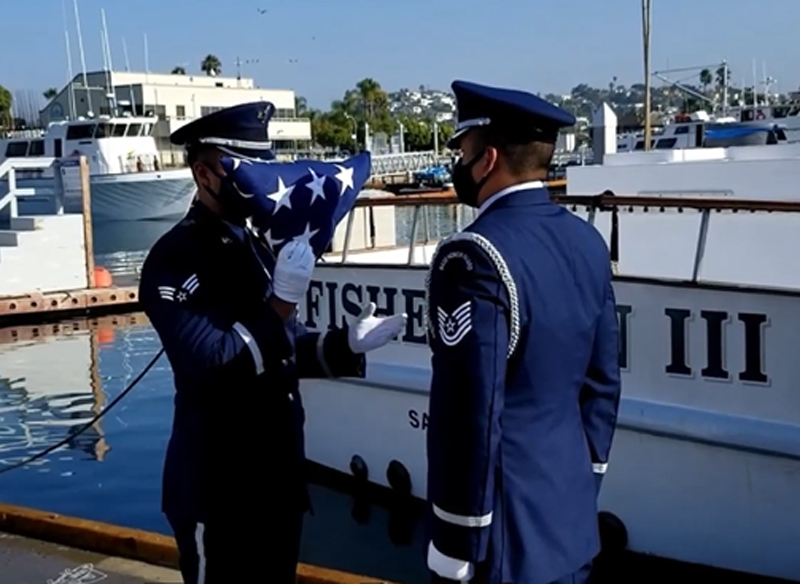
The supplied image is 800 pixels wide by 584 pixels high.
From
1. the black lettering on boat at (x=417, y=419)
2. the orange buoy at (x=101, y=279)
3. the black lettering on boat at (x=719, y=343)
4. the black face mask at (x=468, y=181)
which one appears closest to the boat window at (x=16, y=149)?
the orange buoy at (x=101, y=279)

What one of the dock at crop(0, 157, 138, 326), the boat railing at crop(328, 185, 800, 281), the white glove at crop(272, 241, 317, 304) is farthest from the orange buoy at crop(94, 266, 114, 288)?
the white glove at crop(272, 241, 317, 304)

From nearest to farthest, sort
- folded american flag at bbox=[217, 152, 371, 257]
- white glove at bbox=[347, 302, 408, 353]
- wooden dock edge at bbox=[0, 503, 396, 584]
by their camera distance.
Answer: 1. folded american flag at bbox=[217, 152, 371, 257]
2. white glove at bbox=[347, 302, 408, 353]
3. wooden dock edge at bbox=[0, 503, 396, 584]

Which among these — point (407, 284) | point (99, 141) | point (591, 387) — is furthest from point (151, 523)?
point (99, 141)

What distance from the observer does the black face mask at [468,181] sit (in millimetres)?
2340

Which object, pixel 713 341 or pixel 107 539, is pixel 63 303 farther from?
pixel 713 341

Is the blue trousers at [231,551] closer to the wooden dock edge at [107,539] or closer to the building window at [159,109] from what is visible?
the wooden dock edge at [107,539]

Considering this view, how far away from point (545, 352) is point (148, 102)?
58922mm

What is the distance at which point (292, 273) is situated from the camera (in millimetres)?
2529

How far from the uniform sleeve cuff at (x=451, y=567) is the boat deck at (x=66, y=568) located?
7.26 ft

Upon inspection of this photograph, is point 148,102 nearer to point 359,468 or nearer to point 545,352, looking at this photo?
point 359,468

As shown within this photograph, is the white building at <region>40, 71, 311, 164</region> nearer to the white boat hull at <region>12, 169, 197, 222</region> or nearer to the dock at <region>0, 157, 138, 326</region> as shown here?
the white boat hull at <region>12, 169, 197, 222</region>

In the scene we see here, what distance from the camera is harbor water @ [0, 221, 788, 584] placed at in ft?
22.0

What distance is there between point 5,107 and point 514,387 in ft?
291

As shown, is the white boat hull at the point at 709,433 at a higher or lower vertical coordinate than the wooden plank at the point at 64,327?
higher
